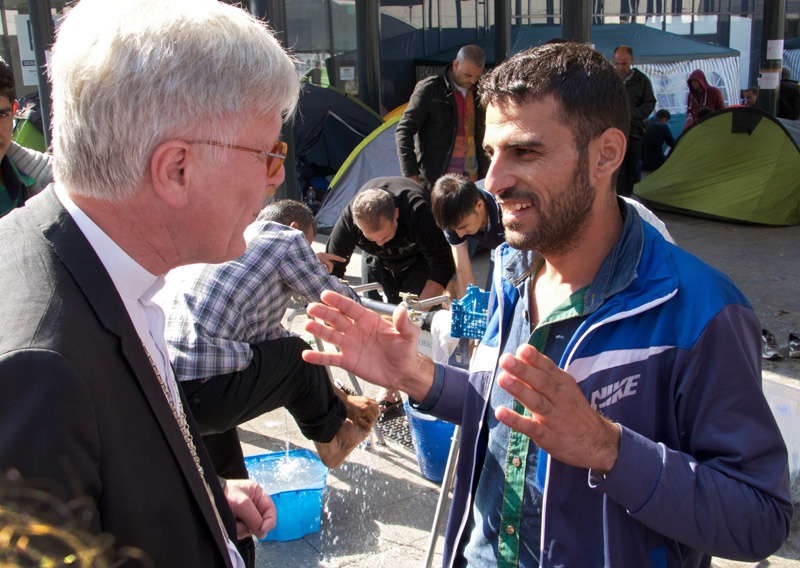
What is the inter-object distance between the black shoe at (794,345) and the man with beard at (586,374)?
420cm

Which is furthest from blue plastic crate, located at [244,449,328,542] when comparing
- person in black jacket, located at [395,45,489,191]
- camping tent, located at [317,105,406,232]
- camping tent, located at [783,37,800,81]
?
camping tent, located at [783,37,800,81]

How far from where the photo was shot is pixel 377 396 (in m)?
5.18

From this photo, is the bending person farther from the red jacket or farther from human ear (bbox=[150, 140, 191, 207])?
the red jacket

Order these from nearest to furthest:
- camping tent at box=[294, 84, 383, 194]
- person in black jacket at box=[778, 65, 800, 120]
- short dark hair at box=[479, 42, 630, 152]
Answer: short dark hair at box=[479, 42, 630, 152]
camping tent at box=[294, 84, 383, 194]
person in black jacket at box=[778, 65, 800, 120]

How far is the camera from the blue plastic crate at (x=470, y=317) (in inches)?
112

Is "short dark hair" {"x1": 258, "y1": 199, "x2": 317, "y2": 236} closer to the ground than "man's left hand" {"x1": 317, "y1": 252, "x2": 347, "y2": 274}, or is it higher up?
higher up

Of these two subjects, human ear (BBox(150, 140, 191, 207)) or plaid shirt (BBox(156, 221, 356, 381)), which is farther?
plaid shirt (BBox(156, 221, 356, 381))

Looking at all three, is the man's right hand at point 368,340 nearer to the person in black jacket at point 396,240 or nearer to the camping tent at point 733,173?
the person in black jacket at point 396,240

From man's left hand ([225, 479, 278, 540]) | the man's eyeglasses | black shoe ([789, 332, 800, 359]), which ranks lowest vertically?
black shoe ([789, 332, 800, 359])

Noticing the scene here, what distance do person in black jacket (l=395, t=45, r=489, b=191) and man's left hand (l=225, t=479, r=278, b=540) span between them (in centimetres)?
550

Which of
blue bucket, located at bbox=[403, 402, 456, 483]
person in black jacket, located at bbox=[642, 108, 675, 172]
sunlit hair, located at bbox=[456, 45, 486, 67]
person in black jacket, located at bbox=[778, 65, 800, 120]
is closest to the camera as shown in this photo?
blue bucket, located at bbox=[403, 402, 456, 483]

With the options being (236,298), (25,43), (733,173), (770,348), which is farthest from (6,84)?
(25,43)

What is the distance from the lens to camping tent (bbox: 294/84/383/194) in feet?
39.2

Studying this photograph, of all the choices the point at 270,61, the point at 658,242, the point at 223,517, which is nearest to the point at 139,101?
the point at 270,61
